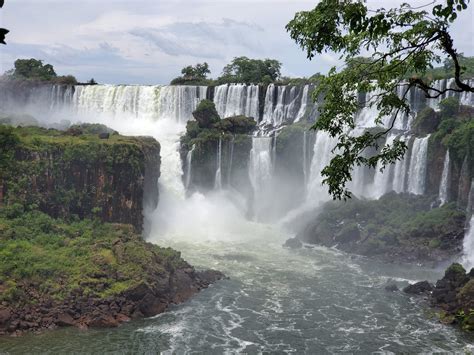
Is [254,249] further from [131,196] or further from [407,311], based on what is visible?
[407,311]

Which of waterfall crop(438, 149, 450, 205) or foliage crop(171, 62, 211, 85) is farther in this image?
foliage crop(171, 62, 211, 85)

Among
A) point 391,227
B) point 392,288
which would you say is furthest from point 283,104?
point 392,288

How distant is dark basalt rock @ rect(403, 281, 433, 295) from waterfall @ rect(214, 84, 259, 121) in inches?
1195

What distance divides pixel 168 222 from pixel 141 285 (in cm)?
1768

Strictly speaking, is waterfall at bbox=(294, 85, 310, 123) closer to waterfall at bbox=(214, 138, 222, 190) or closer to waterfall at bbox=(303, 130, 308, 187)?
waterfall at bbox=(303, 130, 308, 187)

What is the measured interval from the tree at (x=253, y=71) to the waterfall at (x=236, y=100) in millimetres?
→ 8768

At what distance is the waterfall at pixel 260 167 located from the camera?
2028 inches

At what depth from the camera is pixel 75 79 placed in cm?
6875

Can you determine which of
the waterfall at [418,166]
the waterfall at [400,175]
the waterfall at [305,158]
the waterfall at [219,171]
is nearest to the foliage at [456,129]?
the waterfall at [418,166]

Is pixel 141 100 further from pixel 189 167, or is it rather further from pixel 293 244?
pixel 293 244

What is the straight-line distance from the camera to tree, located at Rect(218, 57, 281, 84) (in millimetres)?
69562

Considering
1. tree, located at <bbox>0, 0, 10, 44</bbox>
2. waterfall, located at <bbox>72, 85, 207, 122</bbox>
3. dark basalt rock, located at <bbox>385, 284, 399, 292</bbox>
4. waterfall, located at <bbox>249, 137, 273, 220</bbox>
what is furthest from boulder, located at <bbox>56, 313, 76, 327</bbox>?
waterfall, located at <bbox>72, 85, 207, 122</bbox>

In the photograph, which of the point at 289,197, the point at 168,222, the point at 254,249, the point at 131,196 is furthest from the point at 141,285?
the point at 289,197

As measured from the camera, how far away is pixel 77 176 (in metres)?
37.1
